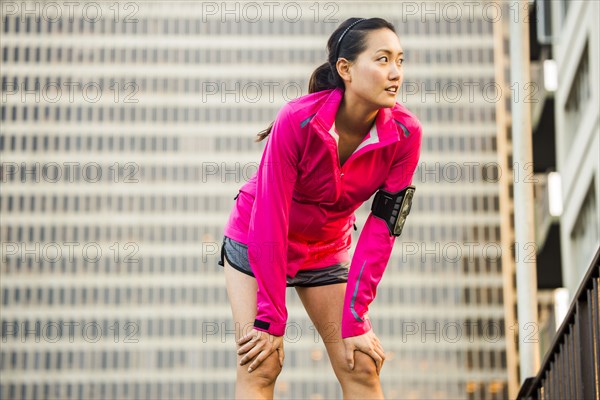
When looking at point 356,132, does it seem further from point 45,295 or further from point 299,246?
point 45,295

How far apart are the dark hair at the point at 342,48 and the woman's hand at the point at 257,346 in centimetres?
81

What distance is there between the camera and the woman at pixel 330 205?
4066 mm

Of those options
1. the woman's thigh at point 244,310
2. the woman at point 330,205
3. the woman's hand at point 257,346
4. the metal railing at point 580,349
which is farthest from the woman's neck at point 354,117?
the metal railing at point 580,349

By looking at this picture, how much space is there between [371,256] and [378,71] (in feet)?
2.30

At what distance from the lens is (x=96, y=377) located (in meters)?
71.6

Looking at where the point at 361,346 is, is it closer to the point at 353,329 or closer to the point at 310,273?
the point at 353,329

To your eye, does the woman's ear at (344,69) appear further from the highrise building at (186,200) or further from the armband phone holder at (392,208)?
the highrise building at (186,200)

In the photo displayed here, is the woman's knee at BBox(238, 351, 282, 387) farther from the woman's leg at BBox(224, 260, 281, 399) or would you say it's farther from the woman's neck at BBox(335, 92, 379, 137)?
the woman's neck at BBox(335, 92, 379, 137)

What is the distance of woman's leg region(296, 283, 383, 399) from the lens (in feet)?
13.9

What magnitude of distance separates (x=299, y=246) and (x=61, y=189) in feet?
247

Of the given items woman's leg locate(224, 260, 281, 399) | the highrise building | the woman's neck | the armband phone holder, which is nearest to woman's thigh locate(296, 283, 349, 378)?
woman's leg locate(224, 260, 281, 399)

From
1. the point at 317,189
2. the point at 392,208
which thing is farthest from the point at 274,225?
the point at 392,208

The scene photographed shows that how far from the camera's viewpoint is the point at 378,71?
406 cm

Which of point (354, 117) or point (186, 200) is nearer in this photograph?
point (354, 117)
